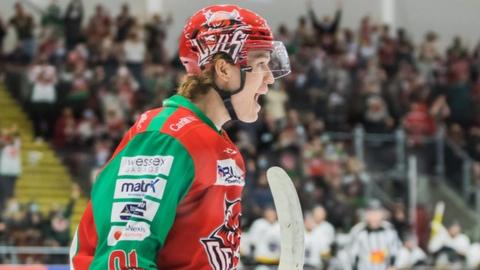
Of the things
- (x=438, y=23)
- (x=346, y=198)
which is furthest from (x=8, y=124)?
(x=438, y=23)

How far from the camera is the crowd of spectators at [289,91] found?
45.0ft

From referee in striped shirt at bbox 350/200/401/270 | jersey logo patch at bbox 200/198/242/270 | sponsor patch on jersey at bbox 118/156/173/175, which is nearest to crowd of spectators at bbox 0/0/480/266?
referee in striped shirt at bbox 350/200/401/270

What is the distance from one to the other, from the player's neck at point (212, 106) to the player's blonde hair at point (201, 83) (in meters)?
0.01

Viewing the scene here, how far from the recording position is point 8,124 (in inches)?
563

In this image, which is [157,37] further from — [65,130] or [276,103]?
[65,130]

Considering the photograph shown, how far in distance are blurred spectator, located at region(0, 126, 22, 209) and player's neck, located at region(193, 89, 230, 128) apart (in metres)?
10.0

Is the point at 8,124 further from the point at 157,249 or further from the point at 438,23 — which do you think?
the point at 157,249

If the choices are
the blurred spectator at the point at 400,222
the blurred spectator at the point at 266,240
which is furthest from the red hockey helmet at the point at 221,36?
the blurred spectator at the point at 400,222

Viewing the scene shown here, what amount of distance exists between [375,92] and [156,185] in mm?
14403

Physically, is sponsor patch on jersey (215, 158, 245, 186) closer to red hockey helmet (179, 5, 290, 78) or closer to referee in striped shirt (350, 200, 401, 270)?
red hockey helmet (179, 5, 290, 78)

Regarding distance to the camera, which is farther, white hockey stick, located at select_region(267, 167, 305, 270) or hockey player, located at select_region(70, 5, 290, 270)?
white hockey stick, located at select_region(267, 167, 305, 270)

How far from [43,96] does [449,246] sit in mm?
5627

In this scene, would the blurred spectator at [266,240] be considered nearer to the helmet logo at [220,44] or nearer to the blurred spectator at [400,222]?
the blurred spectator at [400,222]

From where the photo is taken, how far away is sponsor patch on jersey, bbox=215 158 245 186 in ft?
7.73
